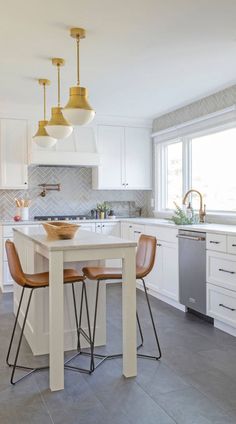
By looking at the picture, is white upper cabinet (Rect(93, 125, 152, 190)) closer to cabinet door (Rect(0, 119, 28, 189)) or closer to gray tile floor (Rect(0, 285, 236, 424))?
cabinet door (Rect(0, 119, 28, 189))

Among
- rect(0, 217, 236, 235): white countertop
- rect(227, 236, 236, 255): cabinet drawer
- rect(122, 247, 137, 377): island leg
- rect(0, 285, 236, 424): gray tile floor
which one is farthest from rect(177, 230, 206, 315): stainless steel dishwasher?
rect(122, 247, 137, 377): island leg

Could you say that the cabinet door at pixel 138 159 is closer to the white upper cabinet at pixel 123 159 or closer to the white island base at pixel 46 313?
the white upper cabinet at pixel 123 159

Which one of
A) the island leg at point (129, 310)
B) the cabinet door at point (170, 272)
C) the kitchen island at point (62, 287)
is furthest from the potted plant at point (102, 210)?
the island leg at point (129, 310)

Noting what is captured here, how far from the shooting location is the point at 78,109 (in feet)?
9.71

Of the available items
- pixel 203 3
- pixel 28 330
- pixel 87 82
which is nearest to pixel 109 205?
pixel 87 82

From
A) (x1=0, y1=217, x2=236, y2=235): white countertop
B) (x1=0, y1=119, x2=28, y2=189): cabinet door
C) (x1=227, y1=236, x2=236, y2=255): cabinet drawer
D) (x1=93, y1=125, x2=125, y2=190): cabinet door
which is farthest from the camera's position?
(x1=93, y1=125, x2=125, y2=190): cabinet door

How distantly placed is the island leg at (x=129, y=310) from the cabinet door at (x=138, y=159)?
3.48m

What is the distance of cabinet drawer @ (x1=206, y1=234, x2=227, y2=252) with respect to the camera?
142 inches

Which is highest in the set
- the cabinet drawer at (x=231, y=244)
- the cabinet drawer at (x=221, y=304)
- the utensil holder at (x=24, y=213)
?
the utensil holder at (x=24, y=213)

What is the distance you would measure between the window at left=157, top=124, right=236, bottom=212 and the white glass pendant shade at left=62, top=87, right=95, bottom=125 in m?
2.15

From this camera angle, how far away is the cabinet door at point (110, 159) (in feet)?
19.5

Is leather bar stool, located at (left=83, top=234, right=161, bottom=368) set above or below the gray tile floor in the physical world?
above

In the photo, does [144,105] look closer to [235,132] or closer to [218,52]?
[235,132]

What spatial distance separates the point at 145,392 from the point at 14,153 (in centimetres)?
387
